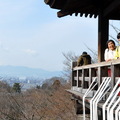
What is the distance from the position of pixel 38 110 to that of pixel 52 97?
6.07 feet

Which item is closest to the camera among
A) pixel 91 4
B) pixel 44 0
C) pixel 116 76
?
pixel 116 76

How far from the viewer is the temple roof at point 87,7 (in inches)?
223

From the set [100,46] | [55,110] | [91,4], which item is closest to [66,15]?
[91,4]

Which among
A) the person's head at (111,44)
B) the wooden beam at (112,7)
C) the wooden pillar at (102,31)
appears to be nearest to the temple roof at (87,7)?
the wooden beam at (112,7)

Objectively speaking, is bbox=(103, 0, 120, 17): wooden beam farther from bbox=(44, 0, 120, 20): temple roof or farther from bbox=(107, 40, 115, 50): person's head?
bbox=(107, 40, 115, 50): person's head

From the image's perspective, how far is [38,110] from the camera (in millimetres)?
27016

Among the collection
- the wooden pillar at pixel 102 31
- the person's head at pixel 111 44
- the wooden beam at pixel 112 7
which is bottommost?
the person's head at pixel 111 44

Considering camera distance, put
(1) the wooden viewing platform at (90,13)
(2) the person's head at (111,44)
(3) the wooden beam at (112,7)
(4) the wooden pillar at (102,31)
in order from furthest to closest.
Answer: (4) the wooden pillar at (102,31) < (1) the wooden viewing platform at (90,13) < (3) the wooden beam at (112,7) < (2) the person's head at (111,44)

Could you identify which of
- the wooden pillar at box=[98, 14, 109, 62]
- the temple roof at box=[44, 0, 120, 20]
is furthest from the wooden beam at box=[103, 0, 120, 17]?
the wooden pillar at box=[98, 14, 109, 62]

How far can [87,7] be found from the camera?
21.8 feet

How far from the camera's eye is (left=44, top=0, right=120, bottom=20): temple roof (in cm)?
566

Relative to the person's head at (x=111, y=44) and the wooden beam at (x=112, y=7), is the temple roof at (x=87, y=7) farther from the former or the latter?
the person's head at (x=111, y=44)

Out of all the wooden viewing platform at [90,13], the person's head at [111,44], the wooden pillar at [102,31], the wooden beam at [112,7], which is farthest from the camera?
the wooden pillar at [102,31]

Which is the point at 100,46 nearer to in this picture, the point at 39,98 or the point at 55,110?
the point at 55,110
